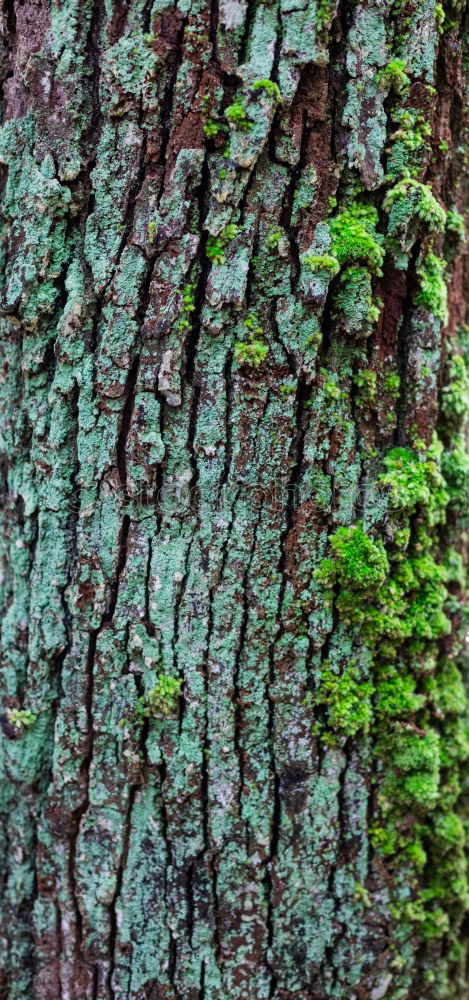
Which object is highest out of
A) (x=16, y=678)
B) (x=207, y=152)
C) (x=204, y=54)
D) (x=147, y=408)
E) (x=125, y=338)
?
(x=204, y=54)

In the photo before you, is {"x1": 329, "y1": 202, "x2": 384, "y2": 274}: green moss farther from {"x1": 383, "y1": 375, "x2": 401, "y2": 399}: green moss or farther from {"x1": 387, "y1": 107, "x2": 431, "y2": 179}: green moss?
{"x1": 383, "y1": 375, "x2": 401, "y2": 399}: green moss

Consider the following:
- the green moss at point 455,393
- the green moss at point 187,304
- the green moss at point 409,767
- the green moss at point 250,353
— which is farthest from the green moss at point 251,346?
the green moss at point 409,767

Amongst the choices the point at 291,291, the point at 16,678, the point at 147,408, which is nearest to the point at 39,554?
the point at 16,678

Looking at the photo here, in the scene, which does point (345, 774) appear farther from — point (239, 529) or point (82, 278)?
point (82, 278)

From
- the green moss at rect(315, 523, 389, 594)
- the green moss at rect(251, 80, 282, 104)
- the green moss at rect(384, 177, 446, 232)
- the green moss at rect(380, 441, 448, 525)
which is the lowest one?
the green moss at rect(315, 523, 389, 594)

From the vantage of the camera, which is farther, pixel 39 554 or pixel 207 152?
pixel 39 554

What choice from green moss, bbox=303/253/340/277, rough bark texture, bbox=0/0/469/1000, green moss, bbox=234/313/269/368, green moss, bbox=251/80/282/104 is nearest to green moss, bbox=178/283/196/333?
rough bark texture, bbox=0/0/469/1000

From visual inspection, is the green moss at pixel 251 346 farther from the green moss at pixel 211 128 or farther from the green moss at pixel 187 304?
the green moss at pixel 211 128

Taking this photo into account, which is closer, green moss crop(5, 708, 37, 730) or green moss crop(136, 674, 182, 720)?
green moss crop(136, 674, 182, 720)

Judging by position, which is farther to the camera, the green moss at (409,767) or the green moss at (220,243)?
the green moss at (409,767)
